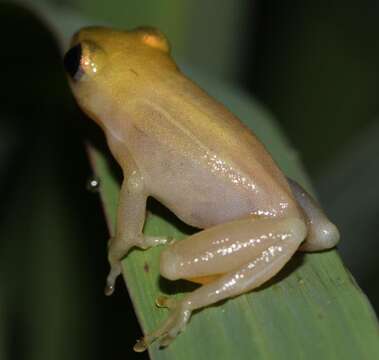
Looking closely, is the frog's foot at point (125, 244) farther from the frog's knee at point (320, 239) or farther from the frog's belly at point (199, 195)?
the frog's knee at point (320, 239)

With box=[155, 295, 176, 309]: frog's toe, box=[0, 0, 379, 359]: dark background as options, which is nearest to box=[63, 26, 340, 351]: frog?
box=[155, 295, 176, 309]: frog's toe

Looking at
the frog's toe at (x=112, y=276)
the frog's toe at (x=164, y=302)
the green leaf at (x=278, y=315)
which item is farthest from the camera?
the frog's toe at (x=112, y=276)

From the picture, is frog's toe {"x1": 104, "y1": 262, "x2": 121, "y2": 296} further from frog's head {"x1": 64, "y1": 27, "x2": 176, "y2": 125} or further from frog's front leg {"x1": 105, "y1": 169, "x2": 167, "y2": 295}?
frog's head {"x1": 64, "y1": 27, "x2": 176, "y2": 125}

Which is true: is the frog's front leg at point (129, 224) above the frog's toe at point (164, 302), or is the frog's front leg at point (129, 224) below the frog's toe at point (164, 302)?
below

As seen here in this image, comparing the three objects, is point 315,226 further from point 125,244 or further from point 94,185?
point 94,185

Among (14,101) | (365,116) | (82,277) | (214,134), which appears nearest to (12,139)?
(14,101)

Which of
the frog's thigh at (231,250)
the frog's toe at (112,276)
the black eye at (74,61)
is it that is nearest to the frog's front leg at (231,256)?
the frog's thigh at (231,250)

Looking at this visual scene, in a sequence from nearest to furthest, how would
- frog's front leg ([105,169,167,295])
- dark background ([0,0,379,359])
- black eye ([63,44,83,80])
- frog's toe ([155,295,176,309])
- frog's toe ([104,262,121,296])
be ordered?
frog's toe ([155,295,176,309]), frog's front leg ([105,169,167,295]), frog's toe ([104,262,121,296]), black eye ([63,44,83,80]), dark background ([0,0,379,359])

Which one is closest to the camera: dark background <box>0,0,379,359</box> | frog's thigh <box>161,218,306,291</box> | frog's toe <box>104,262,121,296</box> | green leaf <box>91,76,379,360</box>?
green leaf <box>91,76,379,360</box>
